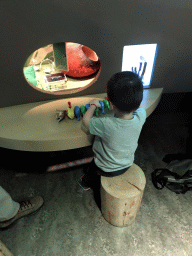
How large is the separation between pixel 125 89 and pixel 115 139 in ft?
1.06

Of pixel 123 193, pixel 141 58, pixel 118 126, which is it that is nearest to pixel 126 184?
pixel 123 193

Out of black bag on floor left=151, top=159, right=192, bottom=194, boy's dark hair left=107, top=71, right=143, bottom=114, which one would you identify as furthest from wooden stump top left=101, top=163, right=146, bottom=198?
boy's dark hair left=107, top=71, right=143, bottom=114

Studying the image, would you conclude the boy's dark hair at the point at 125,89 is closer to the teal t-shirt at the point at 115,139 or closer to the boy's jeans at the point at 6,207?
the teal t-shirt at the point at 115,139

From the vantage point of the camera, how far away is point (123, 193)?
4.42ft

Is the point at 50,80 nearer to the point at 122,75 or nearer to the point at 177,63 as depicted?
the point at 122,75

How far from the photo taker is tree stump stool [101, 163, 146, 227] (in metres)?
1.35

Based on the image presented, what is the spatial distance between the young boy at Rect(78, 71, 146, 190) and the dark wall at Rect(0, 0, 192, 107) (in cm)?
49

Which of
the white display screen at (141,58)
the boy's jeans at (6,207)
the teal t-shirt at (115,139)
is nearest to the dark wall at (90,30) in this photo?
the white display screen at (141,58)

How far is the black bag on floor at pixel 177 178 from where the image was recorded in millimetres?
1710

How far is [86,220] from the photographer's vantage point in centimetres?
165

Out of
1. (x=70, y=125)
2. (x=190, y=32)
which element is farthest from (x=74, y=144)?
(x=190, y=32)

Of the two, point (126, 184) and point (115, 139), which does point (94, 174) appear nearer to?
point (126, 184)

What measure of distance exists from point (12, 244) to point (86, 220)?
0.57 metres

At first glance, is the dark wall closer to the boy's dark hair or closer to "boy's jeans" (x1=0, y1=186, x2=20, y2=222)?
the boy's dark hair
